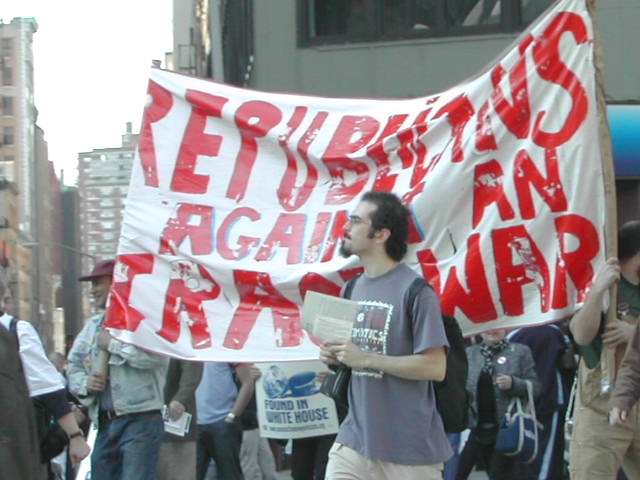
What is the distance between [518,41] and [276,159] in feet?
4.38

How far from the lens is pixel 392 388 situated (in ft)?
17.3

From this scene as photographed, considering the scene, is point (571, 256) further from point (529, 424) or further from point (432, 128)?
point (529, 424)

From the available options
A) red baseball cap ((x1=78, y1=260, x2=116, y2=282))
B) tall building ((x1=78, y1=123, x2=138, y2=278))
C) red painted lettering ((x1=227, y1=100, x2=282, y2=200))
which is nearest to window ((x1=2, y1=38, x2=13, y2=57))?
tall building ((x1=78, y1=123, x2=138, y2=278))

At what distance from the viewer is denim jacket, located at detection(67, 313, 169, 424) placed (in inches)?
307

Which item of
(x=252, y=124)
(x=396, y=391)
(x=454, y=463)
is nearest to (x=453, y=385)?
(x=396, y=391)

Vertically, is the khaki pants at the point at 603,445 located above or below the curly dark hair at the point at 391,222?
below

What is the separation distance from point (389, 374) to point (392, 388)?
6 cm

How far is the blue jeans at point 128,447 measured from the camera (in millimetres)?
7789

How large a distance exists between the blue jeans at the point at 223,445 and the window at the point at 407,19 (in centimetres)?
669

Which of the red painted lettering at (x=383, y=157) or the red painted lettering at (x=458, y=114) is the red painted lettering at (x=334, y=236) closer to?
the red painted lettering at (x=383, y=157)

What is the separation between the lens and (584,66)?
5.94 m

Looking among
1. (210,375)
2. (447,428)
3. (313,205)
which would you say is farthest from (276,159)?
(210,375)

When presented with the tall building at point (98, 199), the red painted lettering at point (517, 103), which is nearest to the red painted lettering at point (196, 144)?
the red painted lettering at point (517, 103)

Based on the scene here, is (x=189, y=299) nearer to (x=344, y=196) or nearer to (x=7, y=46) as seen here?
(x=344, y=196)
